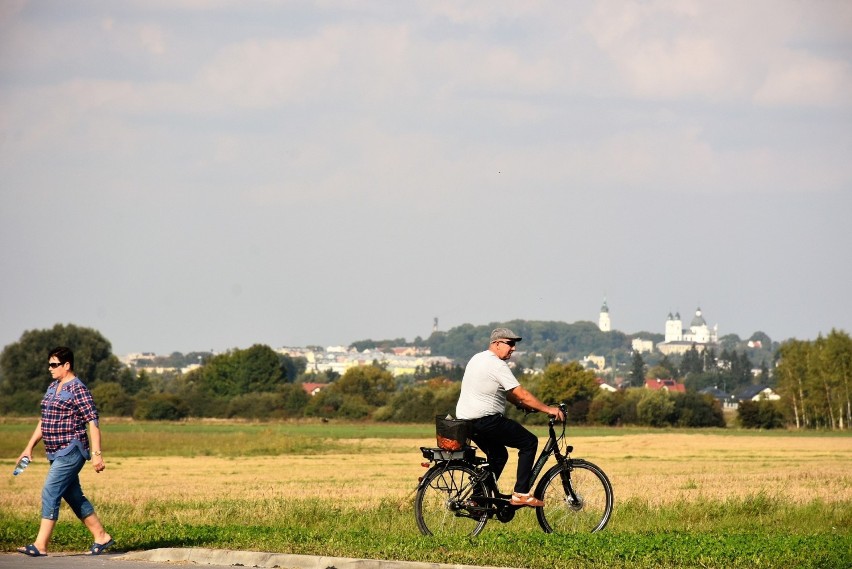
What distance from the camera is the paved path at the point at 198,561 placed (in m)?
11.0

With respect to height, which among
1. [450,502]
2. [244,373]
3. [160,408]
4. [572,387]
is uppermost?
[244,373]

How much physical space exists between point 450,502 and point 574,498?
136 cm

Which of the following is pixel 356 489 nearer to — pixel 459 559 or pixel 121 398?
pixel 459 559

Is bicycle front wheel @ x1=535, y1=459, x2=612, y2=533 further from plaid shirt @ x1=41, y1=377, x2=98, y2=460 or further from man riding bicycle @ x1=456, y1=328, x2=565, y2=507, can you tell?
plaid shirt @ x1=41, y1=377, x2=98, y2=460

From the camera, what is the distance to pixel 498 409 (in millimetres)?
12898

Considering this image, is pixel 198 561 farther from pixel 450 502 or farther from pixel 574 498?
pixel 574 498

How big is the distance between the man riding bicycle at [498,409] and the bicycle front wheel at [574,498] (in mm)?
338

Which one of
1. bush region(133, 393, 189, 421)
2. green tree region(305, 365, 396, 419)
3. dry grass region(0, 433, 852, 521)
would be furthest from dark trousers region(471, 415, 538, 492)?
green tree region(305, 365, 396, 419)

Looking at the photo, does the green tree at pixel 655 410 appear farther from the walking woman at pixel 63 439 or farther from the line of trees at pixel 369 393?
the walking woman at pixel 63 439

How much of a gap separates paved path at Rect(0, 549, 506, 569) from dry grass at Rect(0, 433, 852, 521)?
13.1ft

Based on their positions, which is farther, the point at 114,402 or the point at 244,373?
the point at 244,373

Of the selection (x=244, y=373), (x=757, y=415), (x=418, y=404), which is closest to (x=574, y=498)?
(x=757, y=415)

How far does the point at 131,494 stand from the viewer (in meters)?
26.3

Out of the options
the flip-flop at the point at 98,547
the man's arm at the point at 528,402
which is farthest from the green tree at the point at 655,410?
the flip-flop at the point at 98,547
